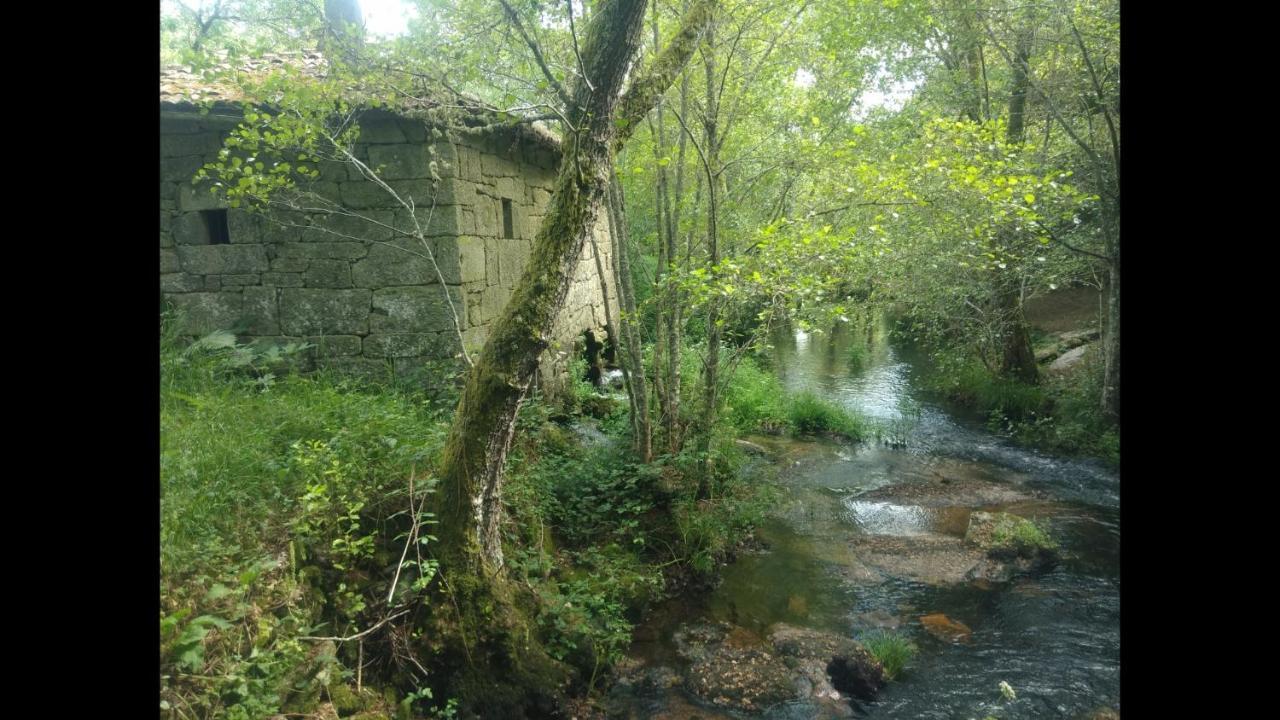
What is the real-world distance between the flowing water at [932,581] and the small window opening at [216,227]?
5.07 metres

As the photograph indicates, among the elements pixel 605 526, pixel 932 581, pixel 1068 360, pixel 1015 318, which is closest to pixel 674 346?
pixel 605 526

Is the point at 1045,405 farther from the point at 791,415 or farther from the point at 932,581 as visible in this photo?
the point at 932,581

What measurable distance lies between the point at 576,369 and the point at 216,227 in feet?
13.1

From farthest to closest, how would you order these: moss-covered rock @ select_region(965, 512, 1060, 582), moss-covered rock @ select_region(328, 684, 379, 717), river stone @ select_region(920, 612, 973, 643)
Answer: moss-covered rock @ select_region(965, 512, 1060, 582) → river stone @ select_region(920, 612, 973, 643) → moss-covered rock @ select_region(328, 684, 379, 717)

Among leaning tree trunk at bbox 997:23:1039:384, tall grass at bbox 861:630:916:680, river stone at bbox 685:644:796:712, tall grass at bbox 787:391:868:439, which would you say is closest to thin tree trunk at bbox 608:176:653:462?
river stone at bbox 685:644:796:712

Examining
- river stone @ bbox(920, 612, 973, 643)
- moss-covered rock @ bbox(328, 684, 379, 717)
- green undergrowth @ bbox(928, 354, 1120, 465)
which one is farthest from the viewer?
green undergrowth @ bbox(928, 354, 1120, 465)

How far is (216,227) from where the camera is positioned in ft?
19.9

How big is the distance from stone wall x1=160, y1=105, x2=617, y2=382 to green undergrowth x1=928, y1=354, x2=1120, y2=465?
692 cm

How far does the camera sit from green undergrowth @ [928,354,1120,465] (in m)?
7.75

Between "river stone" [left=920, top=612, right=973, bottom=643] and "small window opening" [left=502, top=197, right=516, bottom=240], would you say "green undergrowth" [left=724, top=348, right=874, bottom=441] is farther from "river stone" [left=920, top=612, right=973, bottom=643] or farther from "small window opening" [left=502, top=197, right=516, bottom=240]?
"river stone" [left=920, top=612, right=973, bottom=643]
